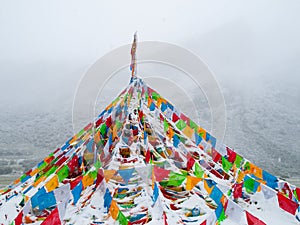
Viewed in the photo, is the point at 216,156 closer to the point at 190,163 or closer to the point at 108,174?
the point at 190,163

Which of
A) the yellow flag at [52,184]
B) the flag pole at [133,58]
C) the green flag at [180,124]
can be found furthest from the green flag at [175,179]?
the flag pole at [133,58]

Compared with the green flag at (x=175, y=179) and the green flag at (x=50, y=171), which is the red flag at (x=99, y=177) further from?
the green flag at (x=50, y=171)

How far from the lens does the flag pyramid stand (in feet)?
10.6

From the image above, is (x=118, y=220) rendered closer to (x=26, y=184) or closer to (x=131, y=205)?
(x=131, y=205)

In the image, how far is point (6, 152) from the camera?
2761cm

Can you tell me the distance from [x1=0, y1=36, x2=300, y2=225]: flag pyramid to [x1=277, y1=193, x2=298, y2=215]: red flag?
0.01 m

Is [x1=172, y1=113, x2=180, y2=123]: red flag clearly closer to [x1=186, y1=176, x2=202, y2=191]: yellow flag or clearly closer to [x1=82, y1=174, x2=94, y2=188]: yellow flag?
[x1=186, y1=176, x2=202, y2=191]: yellow flag

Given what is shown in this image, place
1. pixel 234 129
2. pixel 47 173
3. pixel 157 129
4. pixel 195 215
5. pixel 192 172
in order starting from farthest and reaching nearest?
pixel 234 129 < pixel 157 129 < pixel 47 173 < pixel 192 172 < pixel 195 215

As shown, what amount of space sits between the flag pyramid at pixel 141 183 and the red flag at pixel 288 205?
0.01 m

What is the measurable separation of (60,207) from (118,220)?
601 millimetres

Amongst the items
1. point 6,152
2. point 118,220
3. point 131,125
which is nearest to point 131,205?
point 118,220

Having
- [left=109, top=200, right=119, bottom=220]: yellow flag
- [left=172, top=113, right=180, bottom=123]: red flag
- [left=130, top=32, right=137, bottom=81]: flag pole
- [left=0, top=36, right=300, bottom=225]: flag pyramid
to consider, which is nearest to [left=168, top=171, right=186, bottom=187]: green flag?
[left=0, top=36, right=300, bottom=225]: flag pyramid

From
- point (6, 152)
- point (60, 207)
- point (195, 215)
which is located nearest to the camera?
point (60, 207)

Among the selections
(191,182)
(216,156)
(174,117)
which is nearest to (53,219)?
(191,182)
